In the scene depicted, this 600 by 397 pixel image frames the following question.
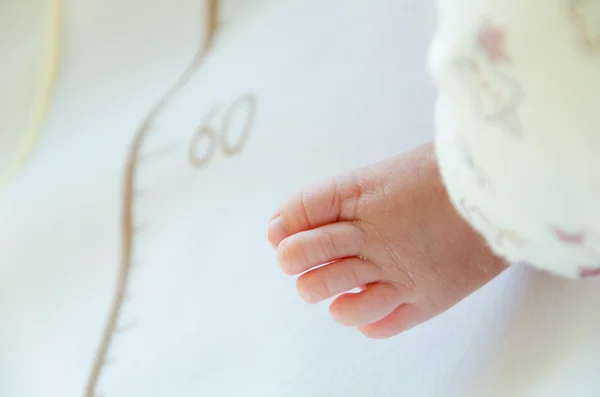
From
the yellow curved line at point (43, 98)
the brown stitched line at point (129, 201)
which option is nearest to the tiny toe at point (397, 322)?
the brown stitched line at point (129, 201)

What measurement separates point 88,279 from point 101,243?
0.04 m

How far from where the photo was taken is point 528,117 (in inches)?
10.2

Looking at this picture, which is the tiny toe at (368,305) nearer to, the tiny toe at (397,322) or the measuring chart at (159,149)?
the tiny toe at (397,322)

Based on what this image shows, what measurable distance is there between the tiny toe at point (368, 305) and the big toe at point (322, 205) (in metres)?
0.05

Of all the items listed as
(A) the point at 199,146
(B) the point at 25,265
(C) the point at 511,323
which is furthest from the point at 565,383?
(B) the point at 25,265

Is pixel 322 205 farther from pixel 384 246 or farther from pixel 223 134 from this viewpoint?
pixel 223 134

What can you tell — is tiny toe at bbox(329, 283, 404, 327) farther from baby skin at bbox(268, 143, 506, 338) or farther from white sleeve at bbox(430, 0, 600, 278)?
white sleeve at bbox(430, 0, 600, 278)

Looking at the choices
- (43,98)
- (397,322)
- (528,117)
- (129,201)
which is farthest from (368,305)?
(43,98)

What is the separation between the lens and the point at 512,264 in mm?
417

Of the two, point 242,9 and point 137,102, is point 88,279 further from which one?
point 242,9

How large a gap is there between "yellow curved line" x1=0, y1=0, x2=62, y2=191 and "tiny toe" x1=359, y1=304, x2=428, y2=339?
0.49 meters

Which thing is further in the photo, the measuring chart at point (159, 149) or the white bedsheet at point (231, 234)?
the measuring chart at point (159, 149)

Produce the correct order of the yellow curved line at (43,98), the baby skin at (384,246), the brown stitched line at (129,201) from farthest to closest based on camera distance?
the yellow curved line at (43,98) → the brown stitched line at (129,201) → the baby skin at (384,246)

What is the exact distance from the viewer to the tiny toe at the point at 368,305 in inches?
16.3
